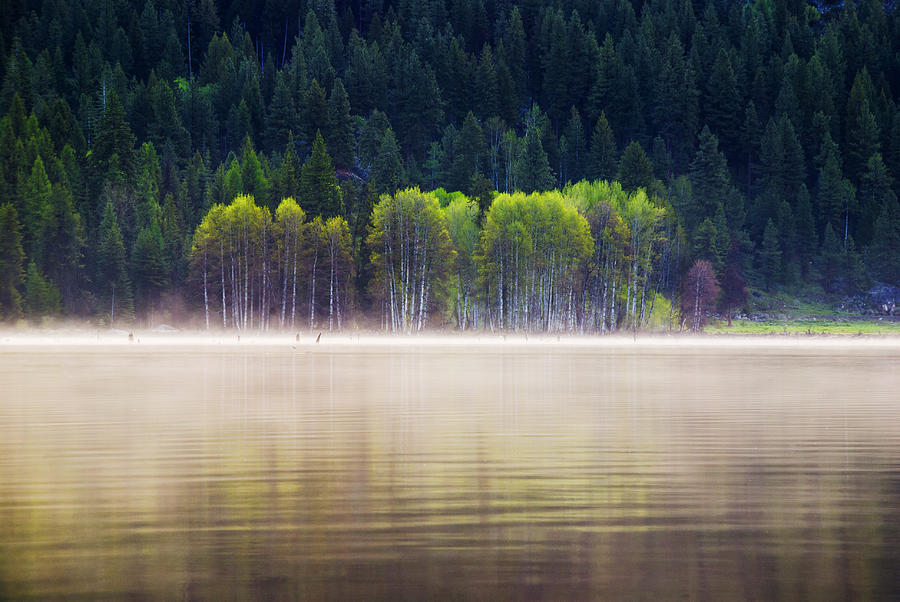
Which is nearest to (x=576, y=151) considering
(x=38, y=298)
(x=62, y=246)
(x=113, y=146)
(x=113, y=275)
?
(x=113, y=146)

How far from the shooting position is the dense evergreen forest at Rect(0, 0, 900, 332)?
4892 inches

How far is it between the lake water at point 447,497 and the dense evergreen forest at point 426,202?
85.9m

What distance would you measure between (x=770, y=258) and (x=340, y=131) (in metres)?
72.6

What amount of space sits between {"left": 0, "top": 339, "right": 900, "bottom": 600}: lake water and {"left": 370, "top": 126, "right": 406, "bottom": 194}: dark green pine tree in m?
113

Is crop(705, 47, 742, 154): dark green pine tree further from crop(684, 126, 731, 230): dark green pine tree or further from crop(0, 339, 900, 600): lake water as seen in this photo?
crop(0, 339, 900, 600): lake water

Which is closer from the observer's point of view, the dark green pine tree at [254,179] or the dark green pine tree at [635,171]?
the dark green pine tree at [254,179]

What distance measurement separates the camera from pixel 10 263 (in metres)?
136

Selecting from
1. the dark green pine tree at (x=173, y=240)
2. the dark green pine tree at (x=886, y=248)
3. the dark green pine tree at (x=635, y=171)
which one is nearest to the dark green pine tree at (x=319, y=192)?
the dark green pine tree at (x=173, y=240)

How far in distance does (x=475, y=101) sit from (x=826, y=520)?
18771 centimetres

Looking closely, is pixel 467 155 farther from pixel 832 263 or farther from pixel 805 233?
pixel 832 263

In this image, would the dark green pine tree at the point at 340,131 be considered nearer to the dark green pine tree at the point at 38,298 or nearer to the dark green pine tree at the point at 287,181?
the dark green pine tree at the point at 287,181

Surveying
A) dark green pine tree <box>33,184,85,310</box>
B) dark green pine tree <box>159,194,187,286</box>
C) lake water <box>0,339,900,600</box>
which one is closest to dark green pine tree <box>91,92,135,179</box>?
dark green pine tree <box>33,184,85,310</box>

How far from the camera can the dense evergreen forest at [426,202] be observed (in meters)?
124

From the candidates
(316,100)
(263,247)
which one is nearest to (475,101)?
(316,100)
